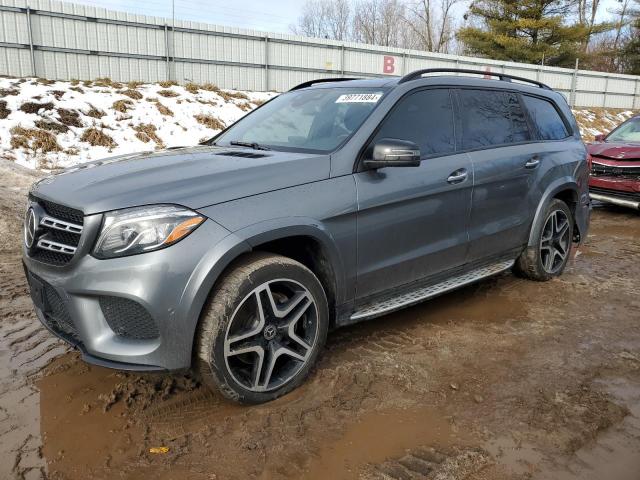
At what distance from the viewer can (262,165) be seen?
114 inches

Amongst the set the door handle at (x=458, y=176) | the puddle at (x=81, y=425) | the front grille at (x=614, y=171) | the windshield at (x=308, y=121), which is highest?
the windshield at (x=308, y=121)

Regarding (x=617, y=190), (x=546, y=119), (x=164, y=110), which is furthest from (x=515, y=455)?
(x=164, y=110)

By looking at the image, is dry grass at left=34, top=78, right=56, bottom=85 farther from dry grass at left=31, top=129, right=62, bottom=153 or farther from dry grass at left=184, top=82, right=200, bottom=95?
dry grass at left=184, top=82, right=200, bottom=95

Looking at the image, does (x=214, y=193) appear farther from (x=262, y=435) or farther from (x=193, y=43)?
(x=193, y=43)

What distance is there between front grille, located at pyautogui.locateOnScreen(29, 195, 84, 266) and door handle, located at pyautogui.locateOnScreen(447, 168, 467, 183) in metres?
2.35

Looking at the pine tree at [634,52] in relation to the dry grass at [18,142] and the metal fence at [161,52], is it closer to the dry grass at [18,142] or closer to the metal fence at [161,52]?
the metal fence at [161,52]

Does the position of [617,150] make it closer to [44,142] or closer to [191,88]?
[44,142]

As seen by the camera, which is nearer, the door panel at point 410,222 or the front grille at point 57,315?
the front grille at point 57,315

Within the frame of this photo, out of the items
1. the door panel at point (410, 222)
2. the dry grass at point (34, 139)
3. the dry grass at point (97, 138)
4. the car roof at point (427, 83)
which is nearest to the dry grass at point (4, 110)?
the dry grass at point (34, 139)

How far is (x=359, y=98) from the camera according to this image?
3605 millimetres

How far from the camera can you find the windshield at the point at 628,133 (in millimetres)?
9086

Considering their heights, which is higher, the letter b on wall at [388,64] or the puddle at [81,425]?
the letter b on wall at [388,64]

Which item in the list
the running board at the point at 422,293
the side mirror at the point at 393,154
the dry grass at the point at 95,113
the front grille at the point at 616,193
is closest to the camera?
the side mirror at the point at 393,154

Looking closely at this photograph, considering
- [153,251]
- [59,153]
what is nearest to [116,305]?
[153,251]
